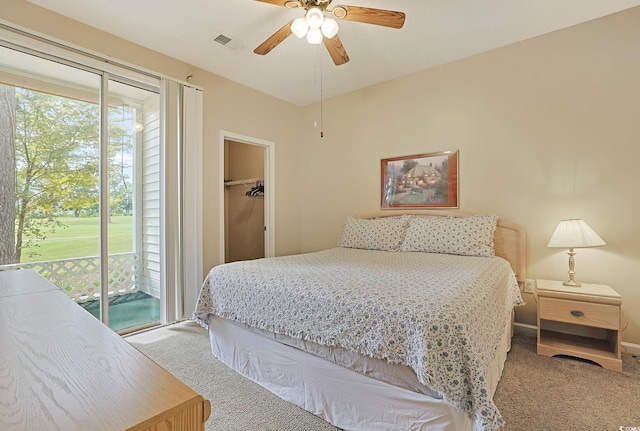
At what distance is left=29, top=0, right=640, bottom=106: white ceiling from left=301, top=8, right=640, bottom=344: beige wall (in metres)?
0.20

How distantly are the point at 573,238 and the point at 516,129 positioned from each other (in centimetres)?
111

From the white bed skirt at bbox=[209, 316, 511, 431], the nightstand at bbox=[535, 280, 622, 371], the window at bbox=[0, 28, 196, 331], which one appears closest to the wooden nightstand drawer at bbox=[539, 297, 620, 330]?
the nightstand at bbox=[535, 280, 622, 371]

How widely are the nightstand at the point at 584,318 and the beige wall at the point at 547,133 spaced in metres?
0.27

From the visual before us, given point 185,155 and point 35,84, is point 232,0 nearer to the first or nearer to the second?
point 185,155

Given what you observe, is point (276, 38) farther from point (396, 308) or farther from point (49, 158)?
point (49, 158)

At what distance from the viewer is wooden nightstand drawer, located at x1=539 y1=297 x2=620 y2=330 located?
2049 millimetres

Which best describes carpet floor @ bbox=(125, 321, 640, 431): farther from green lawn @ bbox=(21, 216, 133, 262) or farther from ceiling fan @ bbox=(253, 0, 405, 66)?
ceiling fan @ bbox=(253, 0, 405, 66)

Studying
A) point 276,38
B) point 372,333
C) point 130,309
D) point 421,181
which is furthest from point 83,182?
point 421,181

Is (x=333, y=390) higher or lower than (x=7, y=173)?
lower

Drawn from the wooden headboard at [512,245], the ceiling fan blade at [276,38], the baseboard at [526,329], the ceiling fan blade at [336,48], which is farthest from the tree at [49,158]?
the baseboard at [526,329]

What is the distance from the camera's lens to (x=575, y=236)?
2258 millimetres

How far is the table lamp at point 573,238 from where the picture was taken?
7.27 feet

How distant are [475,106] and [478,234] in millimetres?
1300

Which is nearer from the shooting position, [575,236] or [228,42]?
[575,236]
